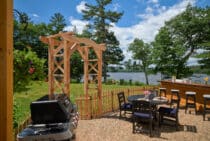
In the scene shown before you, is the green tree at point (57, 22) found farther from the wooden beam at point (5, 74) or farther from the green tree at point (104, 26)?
the wooden beam at point (5, 74)

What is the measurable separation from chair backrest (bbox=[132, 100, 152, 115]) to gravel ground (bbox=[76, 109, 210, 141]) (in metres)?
0.66

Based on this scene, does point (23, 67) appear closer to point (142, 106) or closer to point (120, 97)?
point (142, 106)

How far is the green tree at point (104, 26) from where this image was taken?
28234 millimetres

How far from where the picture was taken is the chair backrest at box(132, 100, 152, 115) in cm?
614

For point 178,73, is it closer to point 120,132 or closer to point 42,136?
point 120,132

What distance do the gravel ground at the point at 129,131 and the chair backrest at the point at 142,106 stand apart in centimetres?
66

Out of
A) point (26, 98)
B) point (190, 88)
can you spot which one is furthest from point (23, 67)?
point (26, 98)

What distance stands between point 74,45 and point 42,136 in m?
4.18

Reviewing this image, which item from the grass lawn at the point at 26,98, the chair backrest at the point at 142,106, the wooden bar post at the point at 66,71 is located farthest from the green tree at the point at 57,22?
the chair backrest at the point at 142,106

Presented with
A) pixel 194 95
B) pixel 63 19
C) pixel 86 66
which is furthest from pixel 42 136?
pixel 63 19

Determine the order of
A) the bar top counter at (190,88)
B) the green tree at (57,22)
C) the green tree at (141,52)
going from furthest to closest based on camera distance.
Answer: the green tree at (57,22) < the green tree at (141,52) < the bar top counter at (190,88)

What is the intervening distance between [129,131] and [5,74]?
5.80 m

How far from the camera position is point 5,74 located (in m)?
1.00

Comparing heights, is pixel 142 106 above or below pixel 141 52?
below
